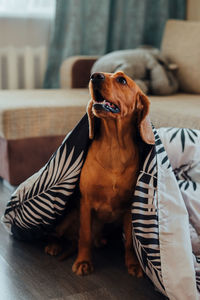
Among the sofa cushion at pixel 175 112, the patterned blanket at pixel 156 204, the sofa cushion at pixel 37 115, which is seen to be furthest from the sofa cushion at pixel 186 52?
the patterned blanket at pixel 156 204

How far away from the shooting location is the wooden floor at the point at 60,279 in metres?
1.37

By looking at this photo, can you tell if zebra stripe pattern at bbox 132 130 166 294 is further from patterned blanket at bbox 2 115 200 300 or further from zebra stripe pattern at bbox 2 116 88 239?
zebra stripe pattern at bbox 2 116 88 239

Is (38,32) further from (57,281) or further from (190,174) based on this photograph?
(57,281)

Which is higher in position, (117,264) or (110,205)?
(110,205)

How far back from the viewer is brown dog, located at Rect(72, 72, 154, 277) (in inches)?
52.9

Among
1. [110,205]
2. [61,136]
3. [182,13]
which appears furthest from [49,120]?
[182,13]

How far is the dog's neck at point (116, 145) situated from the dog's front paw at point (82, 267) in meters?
0.36

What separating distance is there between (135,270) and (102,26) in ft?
7.43

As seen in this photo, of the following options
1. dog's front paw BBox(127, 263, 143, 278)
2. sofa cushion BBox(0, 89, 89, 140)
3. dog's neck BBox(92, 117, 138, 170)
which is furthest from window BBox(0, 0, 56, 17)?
dog's front paw BBox(127, 263, 143, 278)

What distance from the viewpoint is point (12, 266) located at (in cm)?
154

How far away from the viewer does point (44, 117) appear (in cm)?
226

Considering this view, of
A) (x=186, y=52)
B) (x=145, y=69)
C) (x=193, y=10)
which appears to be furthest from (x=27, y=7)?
(x=193, y=10)

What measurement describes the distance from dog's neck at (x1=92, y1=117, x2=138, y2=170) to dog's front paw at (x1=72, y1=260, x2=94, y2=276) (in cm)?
36

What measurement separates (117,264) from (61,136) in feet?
3.13
